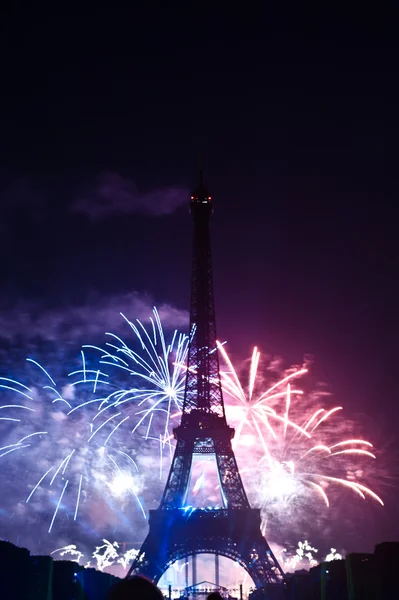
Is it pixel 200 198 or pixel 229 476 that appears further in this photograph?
pixel 200 198

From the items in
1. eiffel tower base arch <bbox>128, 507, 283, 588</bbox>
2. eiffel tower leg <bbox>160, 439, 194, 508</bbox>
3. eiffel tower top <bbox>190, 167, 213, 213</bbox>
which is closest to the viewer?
eiffel tower base arch <bbox>128, 507, 283, 588</bbox>

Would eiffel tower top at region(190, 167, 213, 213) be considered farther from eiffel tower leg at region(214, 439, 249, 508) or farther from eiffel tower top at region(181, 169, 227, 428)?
eiffel tower leg at region(214, 439, 249, 508)

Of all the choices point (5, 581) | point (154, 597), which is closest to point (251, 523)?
point (5, 581)

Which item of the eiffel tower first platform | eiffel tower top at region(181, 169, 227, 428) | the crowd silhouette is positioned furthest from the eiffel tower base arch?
the crowd silhouette

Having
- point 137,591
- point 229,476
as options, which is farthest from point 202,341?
point 137,591

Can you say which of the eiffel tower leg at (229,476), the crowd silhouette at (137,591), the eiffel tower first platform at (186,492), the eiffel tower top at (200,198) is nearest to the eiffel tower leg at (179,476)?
the eiffel tower first platform at (186,492)

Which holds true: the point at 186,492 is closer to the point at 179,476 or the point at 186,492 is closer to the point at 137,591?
the point at 179,476

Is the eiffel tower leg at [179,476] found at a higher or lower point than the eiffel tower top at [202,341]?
lower

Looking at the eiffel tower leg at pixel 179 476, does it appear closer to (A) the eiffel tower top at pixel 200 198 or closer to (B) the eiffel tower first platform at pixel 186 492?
(B) the eiffel tower first platform at pixel 186 492

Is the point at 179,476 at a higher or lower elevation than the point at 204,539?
higher
